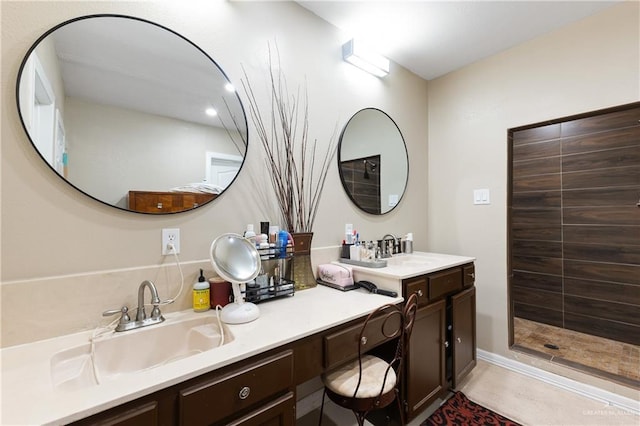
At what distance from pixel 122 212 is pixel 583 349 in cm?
375

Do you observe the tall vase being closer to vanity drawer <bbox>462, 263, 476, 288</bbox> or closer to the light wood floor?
the light wood floor

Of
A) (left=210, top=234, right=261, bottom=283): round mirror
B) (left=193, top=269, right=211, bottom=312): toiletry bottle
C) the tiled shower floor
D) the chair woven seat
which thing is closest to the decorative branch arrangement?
(left=210, top=234, right=261, bottom=283): round mirror

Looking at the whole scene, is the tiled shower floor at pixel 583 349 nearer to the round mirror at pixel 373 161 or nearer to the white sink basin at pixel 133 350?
the round mirror at pixel 373 161

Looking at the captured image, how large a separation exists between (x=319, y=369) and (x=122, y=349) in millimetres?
757

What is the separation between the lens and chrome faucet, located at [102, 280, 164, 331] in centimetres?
109

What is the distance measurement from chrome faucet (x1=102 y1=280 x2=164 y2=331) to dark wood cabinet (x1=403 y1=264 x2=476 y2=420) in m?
1.20

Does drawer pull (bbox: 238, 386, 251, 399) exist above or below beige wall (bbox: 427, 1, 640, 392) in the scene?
below

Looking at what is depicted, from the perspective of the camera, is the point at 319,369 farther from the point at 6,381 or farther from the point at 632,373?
the point at 632,373

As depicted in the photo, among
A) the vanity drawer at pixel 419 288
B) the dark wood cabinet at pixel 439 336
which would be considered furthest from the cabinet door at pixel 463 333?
the vanity drawer at pixel 419 288

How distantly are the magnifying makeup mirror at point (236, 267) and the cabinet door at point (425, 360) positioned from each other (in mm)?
947

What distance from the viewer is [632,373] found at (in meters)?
2.08

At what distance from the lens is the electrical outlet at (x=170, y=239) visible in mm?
1285

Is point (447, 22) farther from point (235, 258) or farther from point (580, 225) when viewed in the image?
point (580, 225)

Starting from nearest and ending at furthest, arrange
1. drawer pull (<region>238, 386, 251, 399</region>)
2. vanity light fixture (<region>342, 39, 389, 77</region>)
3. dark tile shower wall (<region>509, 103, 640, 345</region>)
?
drawer pull (<region>238, 386, 251, 399</region>) → vanity light fixture (<region>342, 39, 389, 77</region>) → dark tile shower wall (<region>509, 103, 640, 345</region>)
